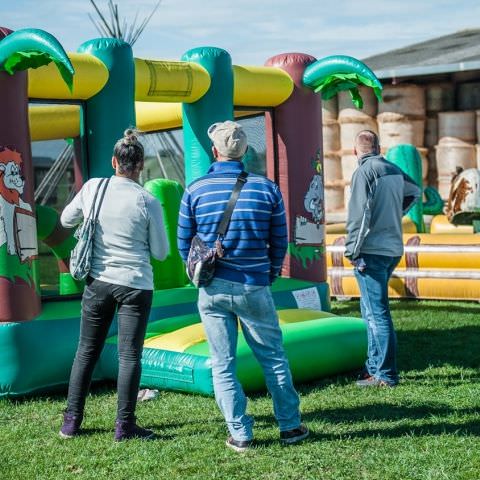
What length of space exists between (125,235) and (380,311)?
194 cm

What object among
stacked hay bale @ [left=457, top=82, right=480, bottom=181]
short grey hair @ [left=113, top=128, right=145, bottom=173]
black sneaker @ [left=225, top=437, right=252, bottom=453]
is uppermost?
stacked hay bale @ [left=457, top=82, right=480, bottom=181]

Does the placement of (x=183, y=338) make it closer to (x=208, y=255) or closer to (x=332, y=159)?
(x=208, y=255)

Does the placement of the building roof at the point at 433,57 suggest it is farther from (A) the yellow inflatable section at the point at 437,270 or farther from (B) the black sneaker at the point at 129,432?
(B) the black sneaker at the point at 129,432

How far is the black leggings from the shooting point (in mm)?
4523

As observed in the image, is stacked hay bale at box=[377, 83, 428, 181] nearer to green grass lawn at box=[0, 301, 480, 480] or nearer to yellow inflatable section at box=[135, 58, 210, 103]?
yellow inflatable section at box=[135, 58, 210, 103]

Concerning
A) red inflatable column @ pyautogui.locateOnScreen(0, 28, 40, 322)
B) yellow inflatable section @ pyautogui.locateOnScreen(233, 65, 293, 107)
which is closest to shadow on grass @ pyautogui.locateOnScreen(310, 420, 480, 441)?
red inflatable column @ pyautogui.locateOnScreen(0, 28, 40, 322)

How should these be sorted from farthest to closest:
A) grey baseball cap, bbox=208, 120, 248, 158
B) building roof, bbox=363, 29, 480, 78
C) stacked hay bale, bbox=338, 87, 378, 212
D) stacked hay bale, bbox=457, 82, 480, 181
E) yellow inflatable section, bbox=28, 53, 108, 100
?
stacked hay bale, bbox=338, 87, 378, 212 < stacked hay bale, bbox=457, 82, 480, 181 < building roof, bbox=363, 29, 480, 78 < yellow inflatable section, bbox=28, 53, 108, 100 < grey baseball cap, bbox=208, 120, 248, 158

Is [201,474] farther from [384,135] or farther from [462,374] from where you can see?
[384,135]

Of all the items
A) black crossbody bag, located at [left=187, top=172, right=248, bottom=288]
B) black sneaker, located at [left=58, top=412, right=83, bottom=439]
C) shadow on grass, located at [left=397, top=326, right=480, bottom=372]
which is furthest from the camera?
shadow on grass, located at [left=397, top=326, right=480, bottom=372]

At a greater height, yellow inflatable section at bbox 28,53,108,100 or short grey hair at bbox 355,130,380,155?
yellow inflatable section at bbox 28,53,108,100

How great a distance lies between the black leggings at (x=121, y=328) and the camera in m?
4.52

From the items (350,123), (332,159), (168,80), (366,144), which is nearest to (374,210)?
(366,144)

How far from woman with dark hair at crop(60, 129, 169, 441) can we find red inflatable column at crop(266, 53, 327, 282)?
10.3 ft

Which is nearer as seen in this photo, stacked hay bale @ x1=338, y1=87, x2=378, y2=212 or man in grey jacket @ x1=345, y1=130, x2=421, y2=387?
man in grey jacket @ x1=345, y1=130, x2=421, y2=387
